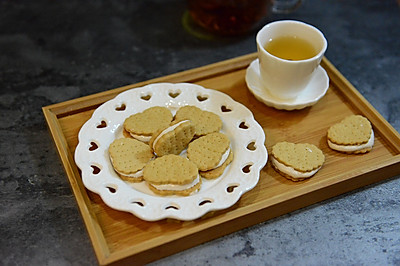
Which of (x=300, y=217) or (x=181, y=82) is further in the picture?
(x=181, y=82)

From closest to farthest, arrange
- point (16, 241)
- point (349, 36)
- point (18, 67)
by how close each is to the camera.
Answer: point (16, 241) < point (18, 67) < point (349, 36)

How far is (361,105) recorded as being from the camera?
3.19ft

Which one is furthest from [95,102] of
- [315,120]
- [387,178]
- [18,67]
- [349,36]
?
[349,36]

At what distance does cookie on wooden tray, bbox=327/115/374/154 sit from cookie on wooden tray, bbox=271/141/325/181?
0.13 ft

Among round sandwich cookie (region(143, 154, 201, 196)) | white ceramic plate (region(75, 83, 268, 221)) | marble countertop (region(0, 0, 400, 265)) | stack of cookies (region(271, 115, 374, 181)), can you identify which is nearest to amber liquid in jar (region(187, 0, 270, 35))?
marble countertop (region(0, 0, 400, 265))

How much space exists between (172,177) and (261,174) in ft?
0.53

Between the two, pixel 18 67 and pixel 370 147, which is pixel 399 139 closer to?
pixel 370 147

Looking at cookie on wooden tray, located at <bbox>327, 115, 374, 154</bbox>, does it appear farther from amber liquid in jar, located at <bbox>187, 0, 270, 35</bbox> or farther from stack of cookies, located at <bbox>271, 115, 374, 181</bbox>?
amber liquid in jar, located at <bbox>187, 0, 270, 35</bbox>

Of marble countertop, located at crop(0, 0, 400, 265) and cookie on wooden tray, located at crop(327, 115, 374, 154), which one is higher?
cookie on wooden tray, located at crop(327, 115, 374, 154)

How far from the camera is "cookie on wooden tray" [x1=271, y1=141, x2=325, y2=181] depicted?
827 millimetres

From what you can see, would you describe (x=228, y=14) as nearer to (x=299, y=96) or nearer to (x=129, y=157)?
(x=299, y=96)

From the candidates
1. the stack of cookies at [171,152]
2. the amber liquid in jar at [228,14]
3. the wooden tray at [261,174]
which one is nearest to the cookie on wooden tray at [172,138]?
the stack of cookies at [171,152]

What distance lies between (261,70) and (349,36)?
16.0 inches

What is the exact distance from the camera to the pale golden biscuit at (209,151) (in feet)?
2.67
